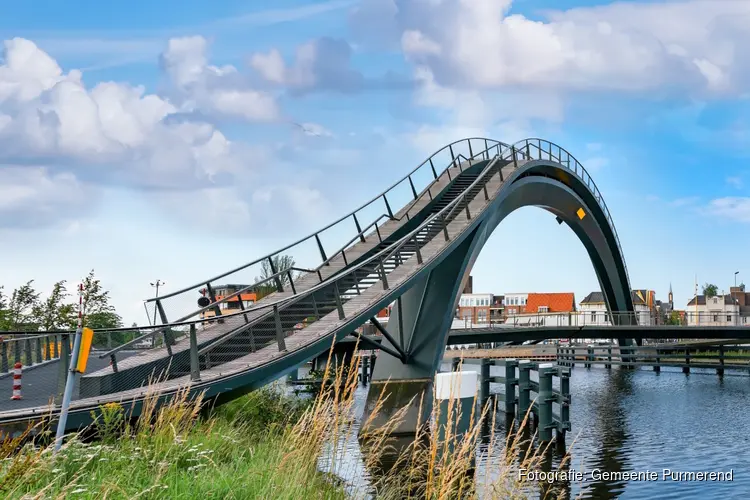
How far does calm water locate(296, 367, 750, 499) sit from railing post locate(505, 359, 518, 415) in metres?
1.77

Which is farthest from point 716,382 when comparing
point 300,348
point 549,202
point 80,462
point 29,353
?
point 80,462

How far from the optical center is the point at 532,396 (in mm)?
28547

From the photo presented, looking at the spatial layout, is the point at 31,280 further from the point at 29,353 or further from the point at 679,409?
the point at 679,409

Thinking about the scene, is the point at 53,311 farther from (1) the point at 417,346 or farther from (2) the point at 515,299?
(2) the point at 515,299

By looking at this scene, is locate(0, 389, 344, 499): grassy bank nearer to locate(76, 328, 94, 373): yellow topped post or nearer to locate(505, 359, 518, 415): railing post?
locate(76, 328, 94, 373): yellow topped post

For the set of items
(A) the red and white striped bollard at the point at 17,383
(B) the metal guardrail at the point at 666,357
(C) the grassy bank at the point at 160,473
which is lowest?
(B) the metal guardrail at the point at 666,357

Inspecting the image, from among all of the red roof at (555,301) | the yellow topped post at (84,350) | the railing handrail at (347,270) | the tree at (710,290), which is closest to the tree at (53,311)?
the railing handrail at (347,270)

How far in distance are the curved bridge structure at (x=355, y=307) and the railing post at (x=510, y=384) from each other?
2.91 metres

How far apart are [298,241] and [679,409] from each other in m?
15.4

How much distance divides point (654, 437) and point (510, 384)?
5175 millimetres

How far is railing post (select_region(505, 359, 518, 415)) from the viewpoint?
85.3 feet

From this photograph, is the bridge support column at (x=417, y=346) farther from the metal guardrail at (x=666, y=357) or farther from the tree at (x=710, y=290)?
the tree at (x=710, y=290)

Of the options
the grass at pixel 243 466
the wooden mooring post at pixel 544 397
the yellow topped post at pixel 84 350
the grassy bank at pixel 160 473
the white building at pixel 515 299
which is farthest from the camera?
the white building at pixel 515 299

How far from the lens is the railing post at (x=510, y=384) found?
85.3 ft
